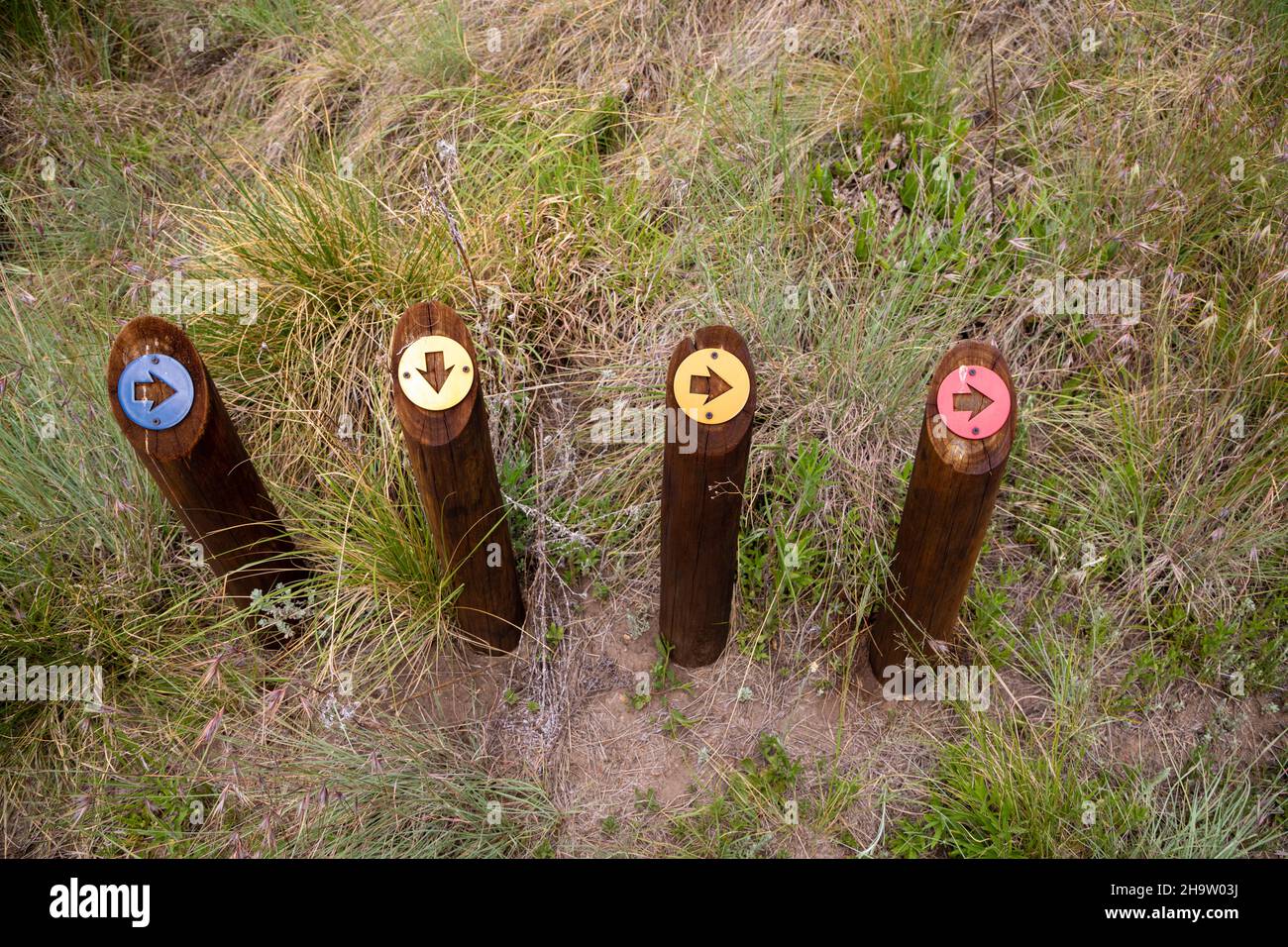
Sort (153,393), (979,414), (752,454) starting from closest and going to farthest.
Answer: (979,414)
(153,393)
(752,454)

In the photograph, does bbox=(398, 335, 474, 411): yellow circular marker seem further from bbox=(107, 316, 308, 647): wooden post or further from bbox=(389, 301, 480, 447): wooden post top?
bbox=(107, 316, 308, 647): wooden post

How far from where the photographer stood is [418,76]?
411cm

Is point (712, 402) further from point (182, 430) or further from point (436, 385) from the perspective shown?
point (182, 430)

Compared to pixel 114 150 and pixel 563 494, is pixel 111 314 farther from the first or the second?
pixel 563 494

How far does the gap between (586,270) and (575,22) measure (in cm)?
142

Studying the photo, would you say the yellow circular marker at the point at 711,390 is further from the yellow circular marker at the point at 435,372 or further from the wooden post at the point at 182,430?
the wooden post at the point at 182,430

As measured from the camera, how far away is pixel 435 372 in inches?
93.0

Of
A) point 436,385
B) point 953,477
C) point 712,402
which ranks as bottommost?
point 953,477

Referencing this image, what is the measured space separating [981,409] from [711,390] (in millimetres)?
Answer: 647

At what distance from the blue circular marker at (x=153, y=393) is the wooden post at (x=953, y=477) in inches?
74.0

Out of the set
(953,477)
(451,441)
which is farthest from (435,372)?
(953,477)

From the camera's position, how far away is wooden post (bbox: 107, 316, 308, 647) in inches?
95.1

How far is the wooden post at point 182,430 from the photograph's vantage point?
7.93ft

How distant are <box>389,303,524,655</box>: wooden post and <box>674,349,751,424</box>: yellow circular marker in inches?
20.6
